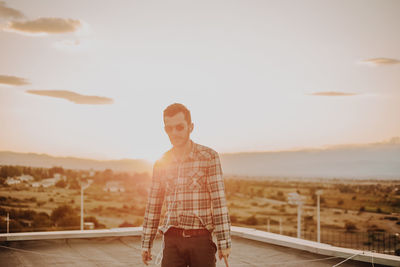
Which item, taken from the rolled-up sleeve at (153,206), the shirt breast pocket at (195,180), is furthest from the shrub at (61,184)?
the shirt breast pocket at (195,180)

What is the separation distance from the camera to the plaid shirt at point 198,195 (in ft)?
9.11

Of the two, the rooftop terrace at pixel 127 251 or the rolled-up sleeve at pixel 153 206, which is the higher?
the rolled-up sleeve at pixel 153 206

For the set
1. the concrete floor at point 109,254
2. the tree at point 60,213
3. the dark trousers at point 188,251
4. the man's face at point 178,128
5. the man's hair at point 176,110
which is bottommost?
the tree at point 60,213

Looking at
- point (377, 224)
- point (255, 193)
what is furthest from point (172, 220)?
point (255, 193)

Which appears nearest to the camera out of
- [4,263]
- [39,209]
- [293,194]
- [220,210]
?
[220,210]

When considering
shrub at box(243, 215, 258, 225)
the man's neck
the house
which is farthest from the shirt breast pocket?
the house

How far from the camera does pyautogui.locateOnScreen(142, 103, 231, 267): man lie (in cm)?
275

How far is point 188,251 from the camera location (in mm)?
2748

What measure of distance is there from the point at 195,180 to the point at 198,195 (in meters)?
0.10

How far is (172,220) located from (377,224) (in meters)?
83.6

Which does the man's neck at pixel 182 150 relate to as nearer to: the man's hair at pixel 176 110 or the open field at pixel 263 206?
the man's hair at pixel 176 110

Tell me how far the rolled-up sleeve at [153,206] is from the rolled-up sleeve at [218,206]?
433 millimetres

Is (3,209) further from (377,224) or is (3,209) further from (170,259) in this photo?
(377,224)

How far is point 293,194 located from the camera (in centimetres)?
1942
